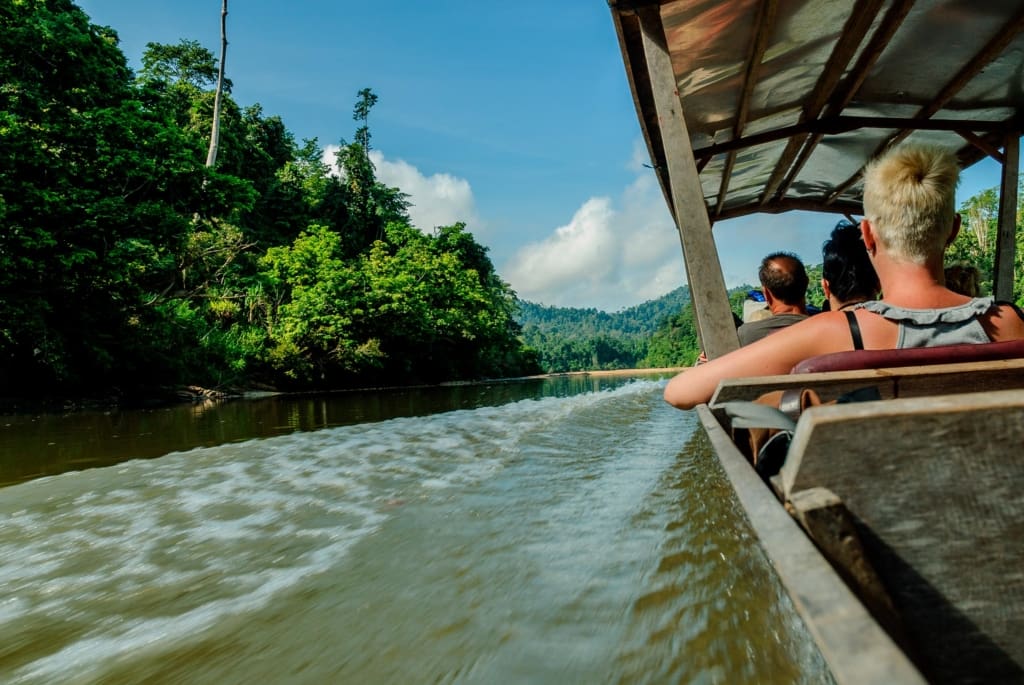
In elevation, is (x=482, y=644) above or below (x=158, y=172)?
below

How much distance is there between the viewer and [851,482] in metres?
0.85

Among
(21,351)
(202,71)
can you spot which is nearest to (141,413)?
(21,351)

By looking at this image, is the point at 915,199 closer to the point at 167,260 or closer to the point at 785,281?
the point at 785,281

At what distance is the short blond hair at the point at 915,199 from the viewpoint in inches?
60.7

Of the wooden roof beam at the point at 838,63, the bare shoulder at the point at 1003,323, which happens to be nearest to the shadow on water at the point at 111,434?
the bare shoulder at the point at 1003,323

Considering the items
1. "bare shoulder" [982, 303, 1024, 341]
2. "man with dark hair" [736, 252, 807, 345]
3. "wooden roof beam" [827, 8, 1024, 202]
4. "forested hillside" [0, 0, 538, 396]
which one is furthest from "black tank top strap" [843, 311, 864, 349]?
"forested hillside" [0, 0, 538, 396]

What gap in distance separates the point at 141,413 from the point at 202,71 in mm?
33722

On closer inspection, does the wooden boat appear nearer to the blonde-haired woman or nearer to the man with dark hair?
the blonde-haired woman

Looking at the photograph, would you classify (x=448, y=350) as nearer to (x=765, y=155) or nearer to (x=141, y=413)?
(x=141, y=413)

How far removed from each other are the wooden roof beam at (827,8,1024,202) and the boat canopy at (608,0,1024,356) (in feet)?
0.04

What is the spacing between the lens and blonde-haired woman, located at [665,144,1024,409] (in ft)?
5.09

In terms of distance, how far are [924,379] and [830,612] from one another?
0.83 metres

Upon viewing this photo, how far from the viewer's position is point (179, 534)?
318 centimetres

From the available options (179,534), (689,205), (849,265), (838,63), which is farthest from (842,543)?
(838,63)
